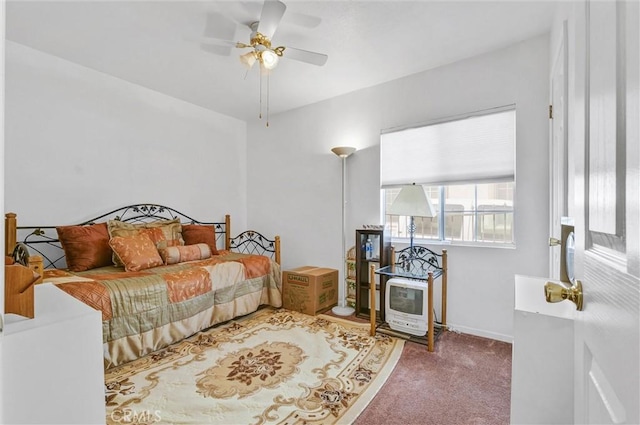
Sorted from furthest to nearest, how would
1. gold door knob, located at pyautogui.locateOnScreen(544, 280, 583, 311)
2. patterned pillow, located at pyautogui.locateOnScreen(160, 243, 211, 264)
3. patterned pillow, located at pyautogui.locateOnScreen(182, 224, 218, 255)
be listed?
patterned pillow, located at pyautogui.locateOnScreen(182, 224, 218, 255)
patterned pillow, located at pyautogui.locateOnScreen(160, 243, 211, 264)
gold door knob, located at pyautogui.locateOnScreen(544, 280, 583, 311)

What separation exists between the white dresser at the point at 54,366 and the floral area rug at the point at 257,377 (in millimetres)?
A: 1120

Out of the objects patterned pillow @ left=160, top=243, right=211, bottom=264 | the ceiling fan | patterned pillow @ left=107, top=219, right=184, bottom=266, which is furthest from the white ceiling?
patterned pillow @ left=160, top=243, right=211, bottom=264

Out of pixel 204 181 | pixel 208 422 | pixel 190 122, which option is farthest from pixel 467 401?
pixel 190 122

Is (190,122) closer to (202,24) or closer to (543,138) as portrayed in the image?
(202,24)

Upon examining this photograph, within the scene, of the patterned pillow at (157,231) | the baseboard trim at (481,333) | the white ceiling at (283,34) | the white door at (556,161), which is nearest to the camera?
the white door at (556,161)

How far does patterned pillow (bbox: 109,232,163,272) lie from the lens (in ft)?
9.14

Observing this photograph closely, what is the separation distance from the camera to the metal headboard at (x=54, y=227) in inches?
110

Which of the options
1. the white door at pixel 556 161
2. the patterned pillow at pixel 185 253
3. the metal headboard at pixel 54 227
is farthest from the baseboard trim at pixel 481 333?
the metal headboard at pixel 54 227

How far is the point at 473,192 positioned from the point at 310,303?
2.02 m

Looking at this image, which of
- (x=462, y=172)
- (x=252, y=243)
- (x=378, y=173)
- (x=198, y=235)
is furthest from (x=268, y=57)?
(x=252, y=243)

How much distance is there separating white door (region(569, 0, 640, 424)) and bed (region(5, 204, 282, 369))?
2292 mm

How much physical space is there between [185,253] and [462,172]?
2899mm

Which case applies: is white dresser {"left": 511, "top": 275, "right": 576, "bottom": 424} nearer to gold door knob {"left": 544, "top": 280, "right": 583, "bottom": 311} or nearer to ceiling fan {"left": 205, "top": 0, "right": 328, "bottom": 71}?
gold door knob {"left": 544, "top": 280, "right": 583, "bottom": 311}

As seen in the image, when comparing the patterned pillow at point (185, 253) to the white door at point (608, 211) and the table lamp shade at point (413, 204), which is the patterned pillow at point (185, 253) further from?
the white door at point (608, 211)
